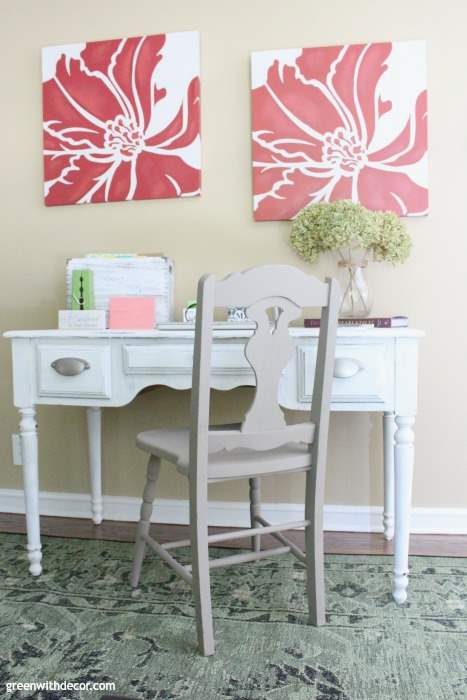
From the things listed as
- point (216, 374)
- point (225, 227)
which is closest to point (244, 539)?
point (216, 374)

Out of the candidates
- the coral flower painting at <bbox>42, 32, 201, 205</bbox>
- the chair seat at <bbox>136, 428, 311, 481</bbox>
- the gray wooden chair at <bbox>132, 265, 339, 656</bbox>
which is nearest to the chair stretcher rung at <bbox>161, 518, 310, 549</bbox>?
the gray wooden chair at <bbox>132, 265, 339, 656</bbox>

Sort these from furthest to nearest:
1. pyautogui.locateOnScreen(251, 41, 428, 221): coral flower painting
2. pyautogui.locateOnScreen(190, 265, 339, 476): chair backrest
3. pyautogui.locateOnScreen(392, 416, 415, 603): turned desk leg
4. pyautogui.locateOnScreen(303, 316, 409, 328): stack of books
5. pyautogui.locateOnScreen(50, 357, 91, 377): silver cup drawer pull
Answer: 1. pyautogui.locateOnScreen(251, 41, 428, 221): coral flower painting
2. pyautogui.locateOnScreen(303, 316, 409, 328): stack of books
3. pyautogui.locateOnScreen(50, 357, 91, 377): silver cup drawer pull
4. pyautogui.locateOnScreen(392, 416, 415, 603): turned desk leg
5. pyautogui.locateOnScreen(190, 265, 339, 476): chair backrest

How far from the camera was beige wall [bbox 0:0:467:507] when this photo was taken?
7.80ft

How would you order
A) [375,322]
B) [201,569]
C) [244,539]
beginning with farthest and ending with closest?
1. [244,539]
2. [375,322]
3. [201,569]

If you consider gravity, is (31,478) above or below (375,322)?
below

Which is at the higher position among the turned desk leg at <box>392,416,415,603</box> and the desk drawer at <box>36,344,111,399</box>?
the desk drawer at <box>36,344,111,399</box>

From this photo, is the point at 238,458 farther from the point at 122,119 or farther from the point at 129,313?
the point at 122,119

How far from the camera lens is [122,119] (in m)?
2.54

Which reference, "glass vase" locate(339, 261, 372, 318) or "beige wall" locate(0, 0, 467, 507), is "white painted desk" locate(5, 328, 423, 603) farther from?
"beige wall" locate(0, 0, 467, 507)

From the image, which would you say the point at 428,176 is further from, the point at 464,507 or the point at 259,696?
the point at 259,696

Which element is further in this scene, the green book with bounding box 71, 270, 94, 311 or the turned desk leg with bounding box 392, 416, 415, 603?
the green book with bounding box 71, 270, 94, 311

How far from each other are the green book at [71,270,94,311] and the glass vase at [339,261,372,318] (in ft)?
3.02

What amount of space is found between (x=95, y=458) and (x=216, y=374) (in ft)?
2.97

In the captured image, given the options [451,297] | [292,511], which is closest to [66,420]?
[292,511]
